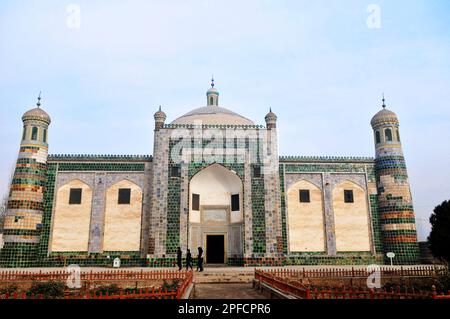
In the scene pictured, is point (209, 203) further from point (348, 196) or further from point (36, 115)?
point (36, 115)

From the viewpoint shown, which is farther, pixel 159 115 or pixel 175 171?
pixel 159 115

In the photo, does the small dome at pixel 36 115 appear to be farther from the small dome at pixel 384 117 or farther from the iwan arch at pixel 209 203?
the small dome at pixel 384 117

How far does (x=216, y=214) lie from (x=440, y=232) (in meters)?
13.1

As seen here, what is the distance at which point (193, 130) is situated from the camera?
2206cm

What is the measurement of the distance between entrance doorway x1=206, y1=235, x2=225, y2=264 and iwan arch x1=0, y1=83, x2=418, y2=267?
0.06 m

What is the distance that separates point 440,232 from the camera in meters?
20.2

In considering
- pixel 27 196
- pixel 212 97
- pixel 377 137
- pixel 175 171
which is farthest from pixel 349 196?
pixel 27 196

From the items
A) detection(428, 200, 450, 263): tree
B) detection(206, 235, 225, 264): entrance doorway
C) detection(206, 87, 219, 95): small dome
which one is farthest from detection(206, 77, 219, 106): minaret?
detection(428, 200, 450, 263): tree

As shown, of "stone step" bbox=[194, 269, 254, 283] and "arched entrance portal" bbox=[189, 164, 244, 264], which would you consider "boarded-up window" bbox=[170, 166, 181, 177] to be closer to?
"arched entrance portal" bbox=[189, 164, 244, 264]

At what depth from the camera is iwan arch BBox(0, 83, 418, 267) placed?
67.6 ft

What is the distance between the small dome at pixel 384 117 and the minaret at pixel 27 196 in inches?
856

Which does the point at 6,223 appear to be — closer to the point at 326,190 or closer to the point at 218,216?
the point at 218,216

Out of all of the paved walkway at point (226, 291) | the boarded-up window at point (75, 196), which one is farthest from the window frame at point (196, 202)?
the paved walkway at point (226, 291)

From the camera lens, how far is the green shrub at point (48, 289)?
41.3 ft
